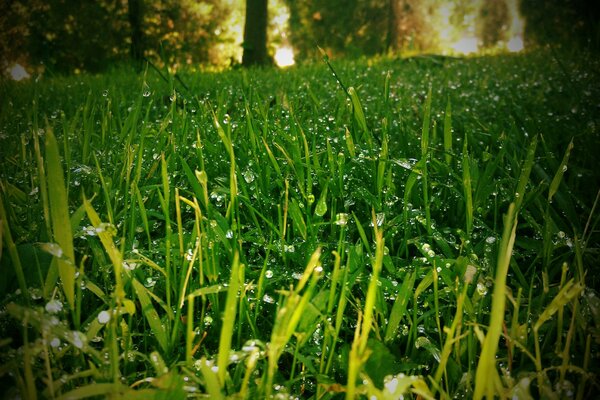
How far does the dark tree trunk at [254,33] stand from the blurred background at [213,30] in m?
0.02

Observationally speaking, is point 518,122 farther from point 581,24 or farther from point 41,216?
point 581,24

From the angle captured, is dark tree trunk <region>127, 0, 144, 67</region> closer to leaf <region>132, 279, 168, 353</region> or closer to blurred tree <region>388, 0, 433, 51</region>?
leaf <region>132, 279, 168, 353</region>

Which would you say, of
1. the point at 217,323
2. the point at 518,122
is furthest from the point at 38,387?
the point at 518,122

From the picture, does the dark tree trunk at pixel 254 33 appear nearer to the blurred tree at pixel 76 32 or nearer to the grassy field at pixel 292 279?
the blurred tree at pixel 76 32

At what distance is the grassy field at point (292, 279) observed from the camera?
0.63 m

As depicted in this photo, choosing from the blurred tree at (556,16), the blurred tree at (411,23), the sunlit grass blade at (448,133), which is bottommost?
the sunlit grass blade at (448,133)

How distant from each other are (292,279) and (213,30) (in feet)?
44.7

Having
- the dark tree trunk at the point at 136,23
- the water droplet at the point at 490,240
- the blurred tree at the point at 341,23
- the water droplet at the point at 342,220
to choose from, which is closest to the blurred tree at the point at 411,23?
the blurred tree at the point at 341,23

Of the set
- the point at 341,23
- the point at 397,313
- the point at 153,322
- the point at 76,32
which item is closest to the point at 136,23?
the point at 76,32

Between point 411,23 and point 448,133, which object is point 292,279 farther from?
point 411,23

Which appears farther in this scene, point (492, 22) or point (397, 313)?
point (492, 22)

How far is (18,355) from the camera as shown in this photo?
0.63 meters

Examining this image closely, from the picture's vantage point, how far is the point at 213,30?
13.2 m

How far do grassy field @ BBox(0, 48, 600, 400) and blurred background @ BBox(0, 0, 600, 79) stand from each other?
481cm
